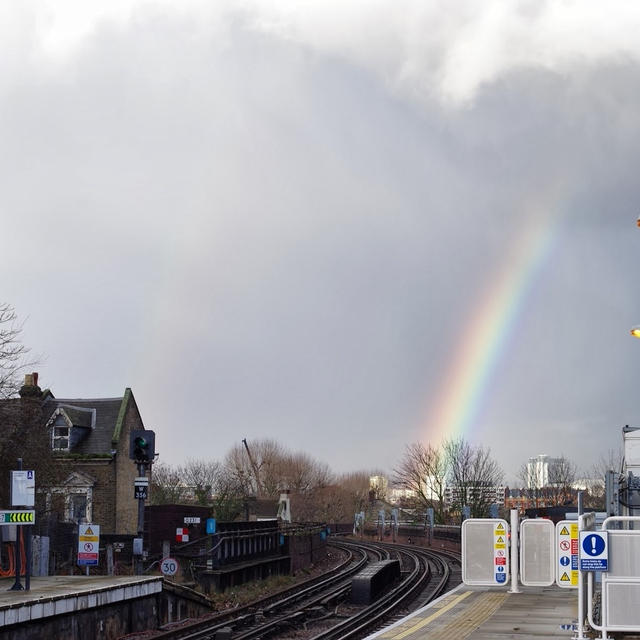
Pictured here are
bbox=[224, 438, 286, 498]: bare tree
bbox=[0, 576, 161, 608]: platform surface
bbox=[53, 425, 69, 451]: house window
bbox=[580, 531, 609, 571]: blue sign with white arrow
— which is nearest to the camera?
bbox=[580, 531, 609, 571]: blue sign with white arrow

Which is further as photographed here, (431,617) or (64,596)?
(64,596)

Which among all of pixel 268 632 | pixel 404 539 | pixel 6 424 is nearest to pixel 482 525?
pixel 268 632

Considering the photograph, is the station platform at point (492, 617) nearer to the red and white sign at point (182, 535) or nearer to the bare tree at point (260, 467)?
the red and white sign at point (182, 535)

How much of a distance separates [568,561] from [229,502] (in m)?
38.1

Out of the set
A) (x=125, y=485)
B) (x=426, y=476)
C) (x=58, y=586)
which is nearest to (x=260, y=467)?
(x=426, y=476)

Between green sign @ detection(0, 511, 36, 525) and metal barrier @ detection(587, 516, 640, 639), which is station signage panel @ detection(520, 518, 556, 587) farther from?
green sign @ detection(0, 511, 36, 525)

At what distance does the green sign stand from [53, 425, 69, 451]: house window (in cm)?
2791

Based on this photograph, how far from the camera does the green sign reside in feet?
→ 64.5

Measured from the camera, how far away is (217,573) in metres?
30.6

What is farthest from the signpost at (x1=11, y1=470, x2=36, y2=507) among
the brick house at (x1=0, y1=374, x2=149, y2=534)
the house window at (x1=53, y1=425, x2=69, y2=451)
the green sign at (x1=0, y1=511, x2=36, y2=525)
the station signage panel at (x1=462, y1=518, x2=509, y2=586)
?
the house window at (x1=53, y1=425, x2=69, y2=451)

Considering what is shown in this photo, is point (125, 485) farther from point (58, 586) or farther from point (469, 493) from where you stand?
point (469, 493)

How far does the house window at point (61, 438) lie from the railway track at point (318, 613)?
16.1 meters

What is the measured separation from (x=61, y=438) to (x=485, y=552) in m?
32.0

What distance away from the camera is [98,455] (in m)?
46.5
